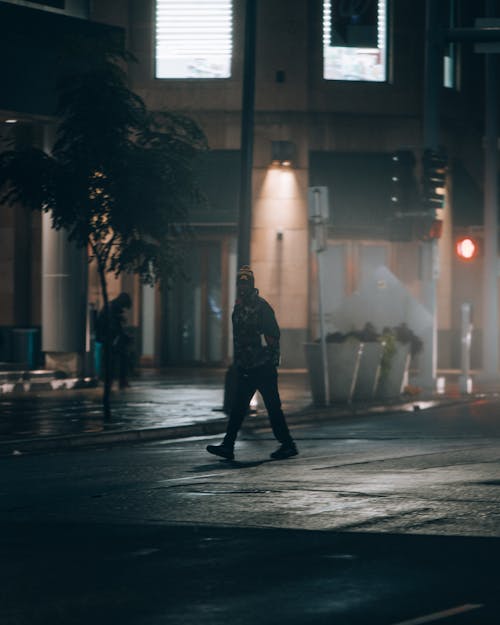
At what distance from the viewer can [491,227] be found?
3197 centimetres

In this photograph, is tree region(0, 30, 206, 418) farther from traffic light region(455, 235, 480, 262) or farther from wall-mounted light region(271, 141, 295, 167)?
wall-mounted light region(271, 141, 295, 167)

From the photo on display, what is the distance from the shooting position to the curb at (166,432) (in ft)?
57.7

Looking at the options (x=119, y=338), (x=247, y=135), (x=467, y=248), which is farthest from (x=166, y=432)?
(x=467, y=248)

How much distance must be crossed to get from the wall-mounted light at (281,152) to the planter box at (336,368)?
508 inches

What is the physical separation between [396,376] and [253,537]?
15.4 m

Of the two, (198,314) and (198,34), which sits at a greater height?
(198,34)

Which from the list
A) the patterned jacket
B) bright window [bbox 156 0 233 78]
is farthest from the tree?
bright window [bbox 156 0 233 78]

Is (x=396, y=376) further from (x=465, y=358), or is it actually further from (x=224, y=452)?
(x=224, y=452)

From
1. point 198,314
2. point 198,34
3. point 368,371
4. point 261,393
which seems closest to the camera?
point 261,393

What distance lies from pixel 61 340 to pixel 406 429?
402 inches

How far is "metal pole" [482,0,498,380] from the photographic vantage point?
31625mm

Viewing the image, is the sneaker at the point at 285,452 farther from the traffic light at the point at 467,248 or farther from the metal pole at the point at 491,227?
the metal pole at the point at 491,227

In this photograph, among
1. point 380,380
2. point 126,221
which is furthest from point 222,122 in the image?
point 126,221

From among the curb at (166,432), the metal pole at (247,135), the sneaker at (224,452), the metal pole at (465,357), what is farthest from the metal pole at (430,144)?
the sneaker at (224,452)
